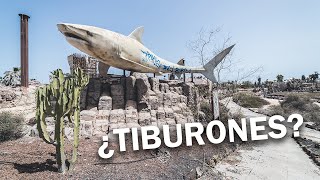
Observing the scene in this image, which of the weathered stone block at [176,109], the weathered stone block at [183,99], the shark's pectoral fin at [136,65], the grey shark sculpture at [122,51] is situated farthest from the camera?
the weathered stone block at [183,99]

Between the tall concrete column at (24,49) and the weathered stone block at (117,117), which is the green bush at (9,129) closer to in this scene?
the weathered stone block at (117,117)

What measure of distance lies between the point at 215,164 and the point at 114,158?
306 centimetres

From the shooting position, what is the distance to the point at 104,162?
7039mm

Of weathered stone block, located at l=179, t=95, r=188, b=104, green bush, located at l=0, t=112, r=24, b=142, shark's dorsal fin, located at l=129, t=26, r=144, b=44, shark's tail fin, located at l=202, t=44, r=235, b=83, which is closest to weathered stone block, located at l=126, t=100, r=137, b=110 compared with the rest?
weathered stone block, located at l=179, t=95, r=188, b=104

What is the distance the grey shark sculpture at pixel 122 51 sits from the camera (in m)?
10.5

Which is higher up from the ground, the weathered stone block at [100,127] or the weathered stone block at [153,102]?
the weathered stone block at [153,102]

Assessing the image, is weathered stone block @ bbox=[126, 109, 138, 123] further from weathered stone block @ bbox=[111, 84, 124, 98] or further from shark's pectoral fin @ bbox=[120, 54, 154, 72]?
shark's pectoral fin @ bbox=[120, 54, 154, 72]

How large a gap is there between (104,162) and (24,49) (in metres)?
19.0

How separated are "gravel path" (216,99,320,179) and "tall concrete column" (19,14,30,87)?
730 inches

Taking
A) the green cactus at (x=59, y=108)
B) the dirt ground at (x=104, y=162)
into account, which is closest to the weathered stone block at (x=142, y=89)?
the dirt ground at (x=104, y=162)

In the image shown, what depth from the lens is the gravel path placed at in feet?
24.8

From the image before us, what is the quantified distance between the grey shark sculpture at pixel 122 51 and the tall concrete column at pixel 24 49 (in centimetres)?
1277

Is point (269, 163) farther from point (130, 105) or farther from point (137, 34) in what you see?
point (137, 34)

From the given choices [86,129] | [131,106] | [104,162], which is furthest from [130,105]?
[104,162]
